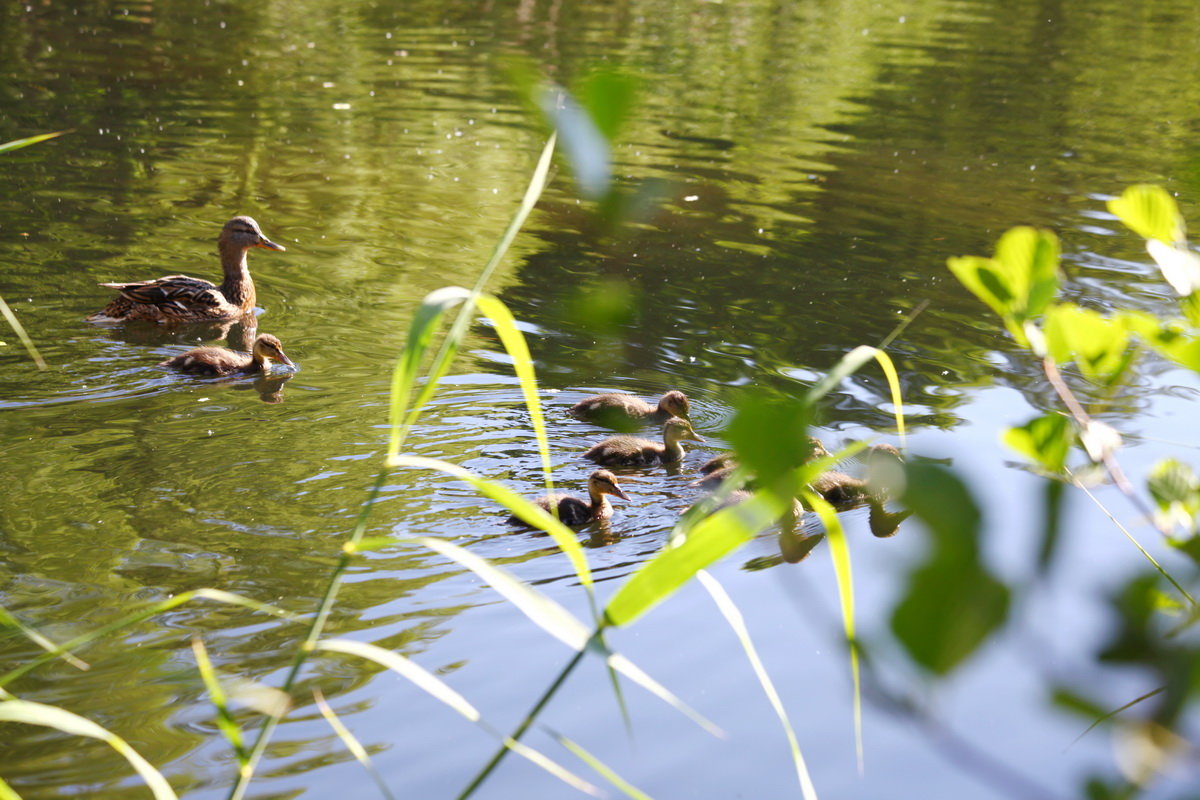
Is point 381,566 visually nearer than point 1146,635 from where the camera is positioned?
No

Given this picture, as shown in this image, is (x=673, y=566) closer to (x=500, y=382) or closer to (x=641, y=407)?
(x=641, y=407)

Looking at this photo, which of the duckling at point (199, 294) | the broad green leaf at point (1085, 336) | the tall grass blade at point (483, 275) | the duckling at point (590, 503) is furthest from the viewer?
the duckling at point (199, 294)

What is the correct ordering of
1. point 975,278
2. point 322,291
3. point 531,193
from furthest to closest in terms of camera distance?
point 322,291 → point 531,193 → point 975,278

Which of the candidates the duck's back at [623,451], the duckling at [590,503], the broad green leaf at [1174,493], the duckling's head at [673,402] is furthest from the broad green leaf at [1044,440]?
the duckling's head at [673,402]

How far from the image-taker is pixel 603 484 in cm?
479

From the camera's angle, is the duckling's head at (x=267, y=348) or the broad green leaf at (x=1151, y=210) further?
the duckling's head at (x=267, y=348)

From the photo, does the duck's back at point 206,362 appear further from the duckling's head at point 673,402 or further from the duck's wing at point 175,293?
the duckling's head at point 673,402

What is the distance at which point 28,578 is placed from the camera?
389 centimetres

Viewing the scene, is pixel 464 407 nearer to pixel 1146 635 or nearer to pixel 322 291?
pixel 322 291

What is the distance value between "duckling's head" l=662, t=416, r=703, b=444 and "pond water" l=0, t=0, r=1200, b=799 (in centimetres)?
15

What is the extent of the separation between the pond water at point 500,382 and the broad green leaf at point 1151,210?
7 cm

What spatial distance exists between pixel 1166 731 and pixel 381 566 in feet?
11.7

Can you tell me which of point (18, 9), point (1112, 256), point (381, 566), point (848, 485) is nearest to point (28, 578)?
point (381, 566)

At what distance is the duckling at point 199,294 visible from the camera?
6621 mm
